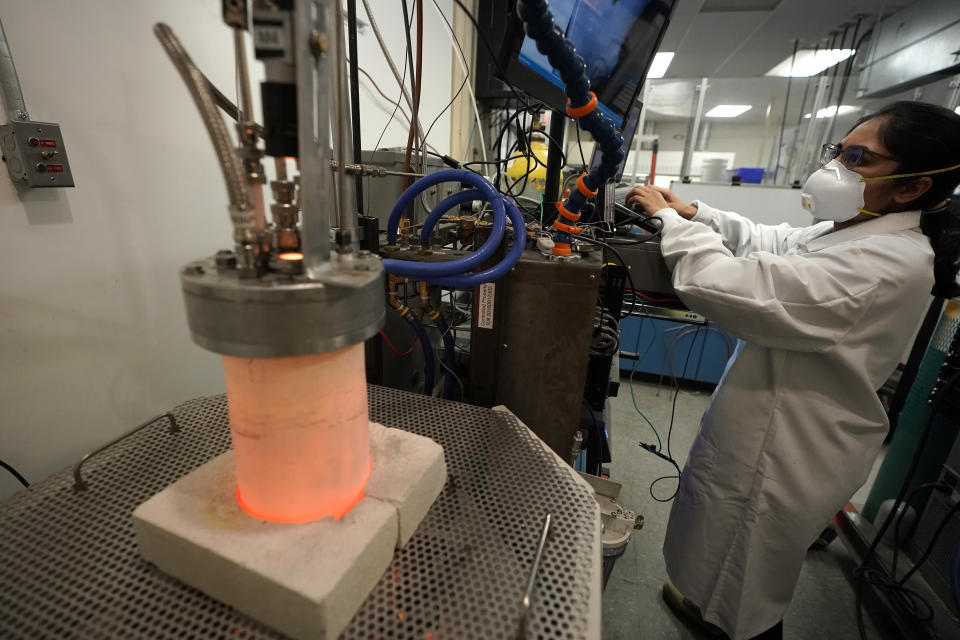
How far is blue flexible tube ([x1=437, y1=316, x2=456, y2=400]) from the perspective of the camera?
0.91 m

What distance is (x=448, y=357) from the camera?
92 centimetres

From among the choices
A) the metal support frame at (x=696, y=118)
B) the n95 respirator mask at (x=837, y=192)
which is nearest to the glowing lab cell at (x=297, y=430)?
the n95 respirator mask at (x=837, y=192)

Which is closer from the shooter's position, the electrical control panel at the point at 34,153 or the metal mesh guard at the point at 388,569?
the metal mesh guard at the point at 388,569

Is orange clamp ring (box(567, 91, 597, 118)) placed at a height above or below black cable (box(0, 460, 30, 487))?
above

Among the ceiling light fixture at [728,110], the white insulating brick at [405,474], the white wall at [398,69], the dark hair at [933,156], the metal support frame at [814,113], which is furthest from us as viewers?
the ceiling light fixture at [728,110]

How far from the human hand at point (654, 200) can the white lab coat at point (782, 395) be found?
9 cm

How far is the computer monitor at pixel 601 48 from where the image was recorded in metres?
0.82

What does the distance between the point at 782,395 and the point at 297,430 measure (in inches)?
41.4

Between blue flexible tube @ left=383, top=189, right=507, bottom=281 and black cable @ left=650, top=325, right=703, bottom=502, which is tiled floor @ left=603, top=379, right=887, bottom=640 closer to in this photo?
black cable @ left=650, top=325, right=703, bottom=502

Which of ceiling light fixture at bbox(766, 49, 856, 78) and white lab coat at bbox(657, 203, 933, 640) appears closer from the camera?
white lab coat at bbox(657, 203, 933, 640)

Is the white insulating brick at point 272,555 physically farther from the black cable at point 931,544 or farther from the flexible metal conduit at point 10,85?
the black cable at point 931,544

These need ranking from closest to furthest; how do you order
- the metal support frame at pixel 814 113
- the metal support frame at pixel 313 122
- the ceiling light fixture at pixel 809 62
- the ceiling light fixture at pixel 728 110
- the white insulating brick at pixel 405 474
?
the metal support frame at pixel 313 122, the white insulating brick at pixel 405 474, the metal support frame at pixel 814 113, the ceiling light fixture at pixel 809 62, the ceiling light fixture at pixel 728 110

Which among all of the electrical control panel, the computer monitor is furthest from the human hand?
the electrical control panel

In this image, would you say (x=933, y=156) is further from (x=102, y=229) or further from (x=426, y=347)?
(x=102, y=229)
